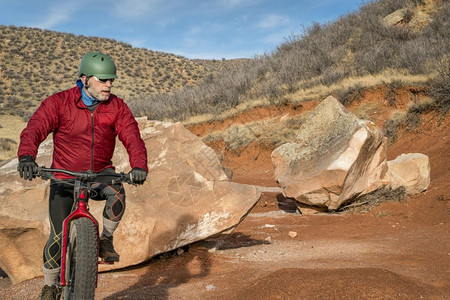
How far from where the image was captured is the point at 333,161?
7.84m

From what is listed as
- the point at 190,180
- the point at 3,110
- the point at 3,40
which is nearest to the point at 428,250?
the point at 190,180

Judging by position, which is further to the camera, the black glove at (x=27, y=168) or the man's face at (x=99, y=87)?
the man's face at (x=99, y=87)

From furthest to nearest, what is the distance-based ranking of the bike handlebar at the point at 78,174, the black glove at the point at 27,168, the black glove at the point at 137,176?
the black glove at the point at 137,176, the bike handlebar at the point at 78,174, the black glove at the point at 27,168

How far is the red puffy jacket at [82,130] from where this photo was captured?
11.1 feet

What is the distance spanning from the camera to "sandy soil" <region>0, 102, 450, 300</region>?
3.84 meters

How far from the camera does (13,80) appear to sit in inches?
1578

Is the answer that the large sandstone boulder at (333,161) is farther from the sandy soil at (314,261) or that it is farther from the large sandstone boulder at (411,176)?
the sandy soil at (314,261)

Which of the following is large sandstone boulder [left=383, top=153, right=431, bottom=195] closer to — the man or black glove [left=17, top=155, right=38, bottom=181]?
the man

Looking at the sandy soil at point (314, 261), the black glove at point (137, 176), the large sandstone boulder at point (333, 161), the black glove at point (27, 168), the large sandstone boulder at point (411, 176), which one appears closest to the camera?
the black glove at point (27, 168)

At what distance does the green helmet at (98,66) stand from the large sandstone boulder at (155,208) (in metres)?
2.47

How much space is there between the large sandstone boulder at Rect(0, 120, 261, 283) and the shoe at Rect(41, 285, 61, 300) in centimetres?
201

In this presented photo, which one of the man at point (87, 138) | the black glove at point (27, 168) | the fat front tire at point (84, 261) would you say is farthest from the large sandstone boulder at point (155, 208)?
the black glove at point (27, 168)

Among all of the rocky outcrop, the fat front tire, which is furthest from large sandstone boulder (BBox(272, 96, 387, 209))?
the fat front tire

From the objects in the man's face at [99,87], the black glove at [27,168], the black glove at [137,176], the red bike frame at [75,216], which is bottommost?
the red bike frame at [75,216]
